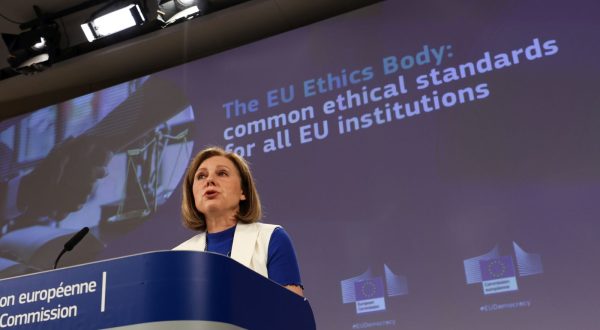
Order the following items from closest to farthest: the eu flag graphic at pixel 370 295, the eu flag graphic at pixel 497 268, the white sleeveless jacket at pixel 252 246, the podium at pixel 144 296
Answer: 1. the podium at pixel 144 296
2. the white sleeveless jacket at pixel 252 246
3. the eu flag graphic at pixel 497 268
4. the eu flag graphic at pixel 370 295

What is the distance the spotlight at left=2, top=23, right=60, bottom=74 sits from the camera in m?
4.57

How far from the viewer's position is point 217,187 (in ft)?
5.74

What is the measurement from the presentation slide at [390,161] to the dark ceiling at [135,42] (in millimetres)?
314

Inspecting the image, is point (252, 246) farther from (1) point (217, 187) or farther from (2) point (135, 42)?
(2) point (135, 42)

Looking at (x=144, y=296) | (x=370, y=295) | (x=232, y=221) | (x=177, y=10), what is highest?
(x=177, y=10)

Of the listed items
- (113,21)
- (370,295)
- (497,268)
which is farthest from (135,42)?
(497,268)

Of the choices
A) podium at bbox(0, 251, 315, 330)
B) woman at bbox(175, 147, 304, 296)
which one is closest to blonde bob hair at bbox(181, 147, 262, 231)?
woman at bbox(175, 147, 304, 296)

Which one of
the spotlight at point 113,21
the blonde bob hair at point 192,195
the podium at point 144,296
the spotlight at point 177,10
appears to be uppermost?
the spotlight at point 113,21

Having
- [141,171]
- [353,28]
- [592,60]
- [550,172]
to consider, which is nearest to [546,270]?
[550,172]

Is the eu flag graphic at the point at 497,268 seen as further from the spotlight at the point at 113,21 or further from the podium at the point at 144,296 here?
the spotlight at the point at 113,21

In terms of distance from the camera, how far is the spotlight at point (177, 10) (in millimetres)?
4152

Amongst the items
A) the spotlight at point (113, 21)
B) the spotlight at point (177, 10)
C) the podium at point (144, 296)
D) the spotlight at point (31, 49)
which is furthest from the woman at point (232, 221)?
the spotlight at point (31, 49)

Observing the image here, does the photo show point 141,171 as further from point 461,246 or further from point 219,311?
point 219,311

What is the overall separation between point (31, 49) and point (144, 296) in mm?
3993
